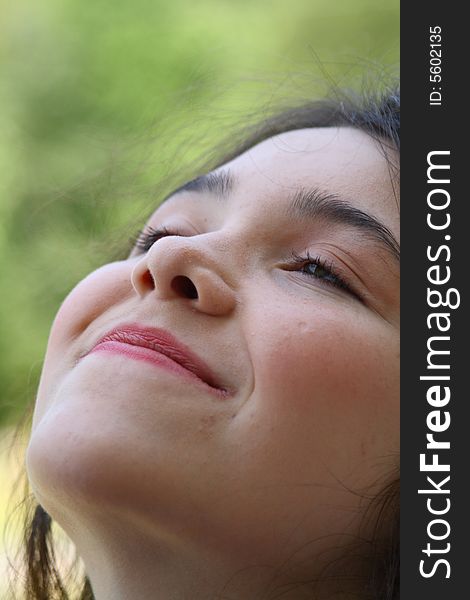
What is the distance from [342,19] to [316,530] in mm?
4654

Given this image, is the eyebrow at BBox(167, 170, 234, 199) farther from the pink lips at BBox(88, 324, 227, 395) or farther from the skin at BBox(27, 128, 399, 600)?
the pink lips at BBox(88, 324, 227, 395)

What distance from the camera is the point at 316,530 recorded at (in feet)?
3.16

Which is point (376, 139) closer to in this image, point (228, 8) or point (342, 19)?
point (228, 8)

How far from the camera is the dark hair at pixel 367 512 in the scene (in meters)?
1.01

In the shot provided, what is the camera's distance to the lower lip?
0.95 metres

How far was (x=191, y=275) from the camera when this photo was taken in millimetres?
994

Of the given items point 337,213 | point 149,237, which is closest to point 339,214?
point 337,213

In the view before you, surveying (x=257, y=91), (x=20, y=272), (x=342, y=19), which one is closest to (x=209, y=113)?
(x=257, y=91)

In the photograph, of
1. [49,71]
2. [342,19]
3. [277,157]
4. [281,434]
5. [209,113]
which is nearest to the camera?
[281,434]

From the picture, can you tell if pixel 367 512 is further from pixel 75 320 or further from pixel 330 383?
pixel 75 320

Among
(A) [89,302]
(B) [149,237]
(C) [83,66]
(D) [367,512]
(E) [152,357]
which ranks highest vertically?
(C) [83,66]

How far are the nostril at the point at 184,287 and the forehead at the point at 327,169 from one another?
147mm

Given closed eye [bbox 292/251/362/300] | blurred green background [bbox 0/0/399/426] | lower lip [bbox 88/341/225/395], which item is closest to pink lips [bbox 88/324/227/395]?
lower lip [bbox 88/341/225/395]

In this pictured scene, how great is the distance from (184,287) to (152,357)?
0.10 m
